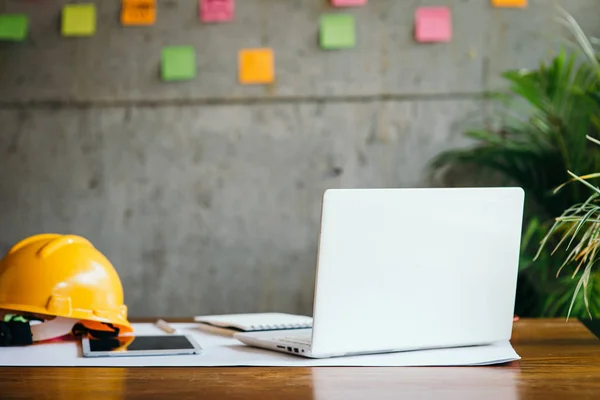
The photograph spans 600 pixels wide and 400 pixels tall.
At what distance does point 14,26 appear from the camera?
294 cm

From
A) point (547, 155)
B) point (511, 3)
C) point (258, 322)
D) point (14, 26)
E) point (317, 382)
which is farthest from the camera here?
point (14, 26)

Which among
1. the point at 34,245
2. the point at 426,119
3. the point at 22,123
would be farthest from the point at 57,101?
the point at 34,245

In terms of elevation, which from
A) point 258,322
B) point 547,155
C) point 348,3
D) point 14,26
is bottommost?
point 258,322

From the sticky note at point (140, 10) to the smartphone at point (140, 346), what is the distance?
6.14 ft

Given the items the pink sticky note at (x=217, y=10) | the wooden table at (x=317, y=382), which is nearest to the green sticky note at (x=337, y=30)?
the pink sticky note at (x=217, y=10)

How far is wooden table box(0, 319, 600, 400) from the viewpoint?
2.87ft

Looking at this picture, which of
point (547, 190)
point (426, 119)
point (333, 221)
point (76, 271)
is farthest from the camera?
point (426, 119)

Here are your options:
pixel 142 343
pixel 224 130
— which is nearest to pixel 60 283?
pixel 142 343

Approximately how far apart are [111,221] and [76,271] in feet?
5.47

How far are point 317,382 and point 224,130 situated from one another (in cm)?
206

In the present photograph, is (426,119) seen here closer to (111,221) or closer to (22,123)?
(111,221)

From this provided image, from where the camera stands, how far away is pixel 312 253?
2.91m

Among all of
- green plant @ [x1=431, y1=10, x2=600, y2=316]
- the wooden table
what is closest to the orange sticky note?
green plant @ [x1=431, y1=10, x2=600, y2=316]

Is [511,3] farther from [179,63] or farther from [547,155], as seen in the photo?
[179,63]
